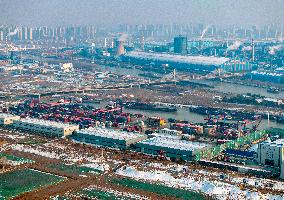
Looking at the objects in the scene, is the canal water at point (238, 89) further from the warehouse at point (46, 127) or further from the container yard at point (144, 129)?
the warehouse at point (46, 127)

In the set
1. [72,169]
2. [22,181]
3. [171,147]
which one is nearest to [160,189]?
→ [72,169]

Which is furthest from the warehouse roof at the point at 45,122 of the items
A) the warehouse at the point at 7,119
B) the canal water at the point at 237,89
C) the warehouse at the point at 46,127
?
the canal water at the point at 237,89

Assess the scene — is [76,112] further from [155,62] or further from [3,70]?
[155,62]

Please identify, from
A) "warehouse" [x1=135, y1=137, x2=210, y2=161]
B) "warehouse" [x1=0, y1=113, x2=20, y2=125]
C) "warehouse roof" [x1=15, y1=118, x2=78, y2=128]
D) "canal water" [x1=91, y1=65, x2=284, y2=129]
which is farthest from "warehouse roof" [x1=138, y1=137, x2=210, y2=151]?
"warehouse" [x1=0, y1=113, x2=20, y2=125]

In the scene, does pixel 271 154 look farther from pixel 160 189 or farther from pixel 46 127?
pixel 46 127

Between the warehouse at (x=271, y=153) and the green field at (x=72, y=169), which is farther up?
the warehouse at (x=271, y=153)

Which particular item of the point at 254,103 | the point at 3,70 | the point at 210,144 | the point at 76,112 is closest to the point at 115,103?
the point at 76,112
